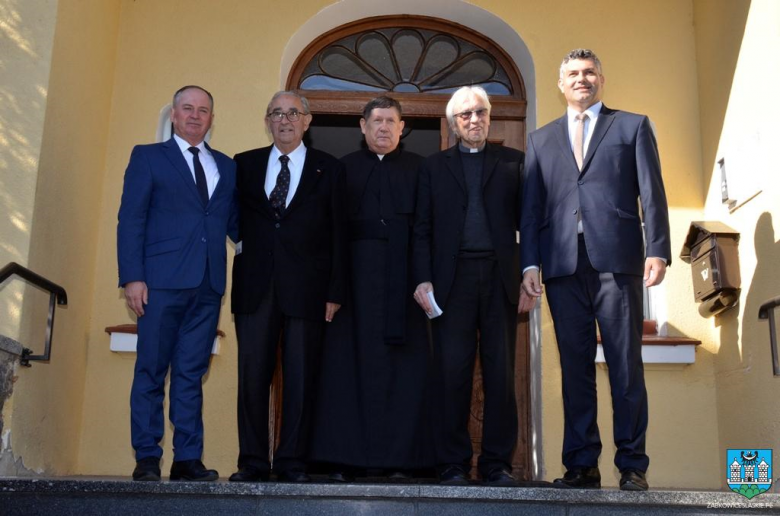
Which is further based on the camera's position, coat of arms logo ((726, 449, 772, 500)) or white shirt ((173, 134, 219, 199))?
white shirt ((173, 134, 219, 199))

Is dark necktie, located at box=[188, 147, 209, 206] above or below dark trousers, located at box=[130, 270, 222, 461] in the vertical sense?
above

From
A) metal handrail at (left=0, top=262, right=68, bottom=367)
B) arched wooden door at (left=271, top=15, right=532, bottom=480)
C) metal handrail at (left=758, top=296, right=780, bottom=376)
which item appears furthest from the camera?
arched wooden door at (left=271, top=15, right=532, bottom=480)

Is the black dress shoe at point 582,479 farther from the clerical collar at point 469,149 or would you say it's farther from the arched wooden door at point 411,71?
the arched wooden door at point 411,71

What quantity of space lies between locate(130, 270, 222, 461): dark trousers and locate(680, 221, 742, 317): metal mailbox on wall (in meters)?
3.06


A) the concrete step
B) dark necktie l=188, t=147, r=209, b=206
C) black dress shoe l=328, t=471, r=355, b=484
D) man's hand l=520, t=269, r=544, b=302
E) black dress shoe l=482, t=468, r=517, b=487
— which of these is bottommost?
the concrete step

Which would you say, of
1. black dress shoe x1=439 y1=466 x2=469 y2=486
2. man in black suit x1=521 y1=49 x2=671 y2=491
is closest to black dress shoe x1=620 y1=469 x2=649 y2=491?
man in black suit x1=521 y1=49 x2=671 y2=491

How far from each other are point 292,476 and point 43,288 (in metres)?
1.74

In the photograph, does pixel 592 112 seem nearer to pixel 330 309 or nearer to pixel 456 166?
pixel 456 166

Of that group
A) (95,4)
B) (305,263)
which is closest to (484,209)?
(305,263)

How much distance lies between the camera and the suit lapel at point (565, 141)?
4676mm

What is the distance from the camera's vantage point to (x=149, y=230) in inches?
190

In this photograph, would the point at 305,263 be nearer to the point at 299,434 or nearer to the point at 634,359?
the point at 299,434

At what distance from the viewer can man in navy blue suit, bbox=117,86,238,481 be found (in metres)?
4.66

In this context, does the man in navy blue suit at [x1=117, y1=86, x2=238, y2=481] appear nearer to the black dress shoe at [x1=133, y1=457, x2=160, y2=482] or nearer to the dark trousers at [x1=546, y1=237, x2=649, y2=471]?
the black dress shoe at [x1=133, y1=457, x2=160, y2=482]
